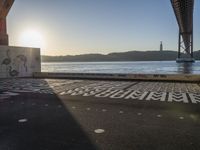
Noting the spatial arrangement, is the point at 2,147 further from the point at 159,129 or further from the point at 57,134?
the point at 159,129

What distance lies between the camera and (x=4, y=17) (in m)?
22.3

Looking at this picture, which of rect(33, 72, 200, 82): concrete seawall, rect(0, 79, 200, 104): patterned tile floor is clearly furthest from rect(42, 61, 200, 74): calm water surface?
rect(0, 79, 200, 104): patterned tile floor

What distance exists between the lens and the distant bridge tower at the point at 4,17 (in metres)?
21.2

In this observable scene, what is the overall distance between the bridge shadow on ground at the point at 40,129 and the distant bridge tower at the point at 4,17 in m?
15.9

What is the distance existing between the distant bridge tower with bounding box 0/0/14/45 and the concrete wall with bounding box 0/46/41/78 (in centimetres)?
144

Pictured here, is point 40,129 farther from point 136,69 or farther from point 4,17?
point 136,69

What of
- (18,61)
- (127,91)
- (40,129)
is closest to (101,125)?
(40,129)

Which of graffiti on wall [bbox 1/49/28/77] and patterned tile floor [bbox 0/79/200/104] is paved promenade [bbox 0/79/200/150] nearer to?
patterned tile floor [bbox 0/79/200/104]

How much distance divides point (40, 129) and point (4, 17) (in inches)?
777

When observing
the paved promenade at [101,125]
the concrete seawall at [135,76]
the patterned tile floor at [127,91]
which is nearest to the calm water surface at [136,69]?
the concrete seawall at [135,76]

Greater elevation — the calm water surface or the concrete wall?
the concrete wall

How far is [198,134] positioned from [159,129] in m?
0.81

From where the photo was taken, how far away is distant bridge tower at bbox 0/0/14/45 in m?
21.2

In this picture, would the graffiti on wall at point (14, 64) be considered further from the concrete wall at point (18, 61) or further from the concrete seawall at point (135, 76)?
the concrete seawall at point (135, 76)
